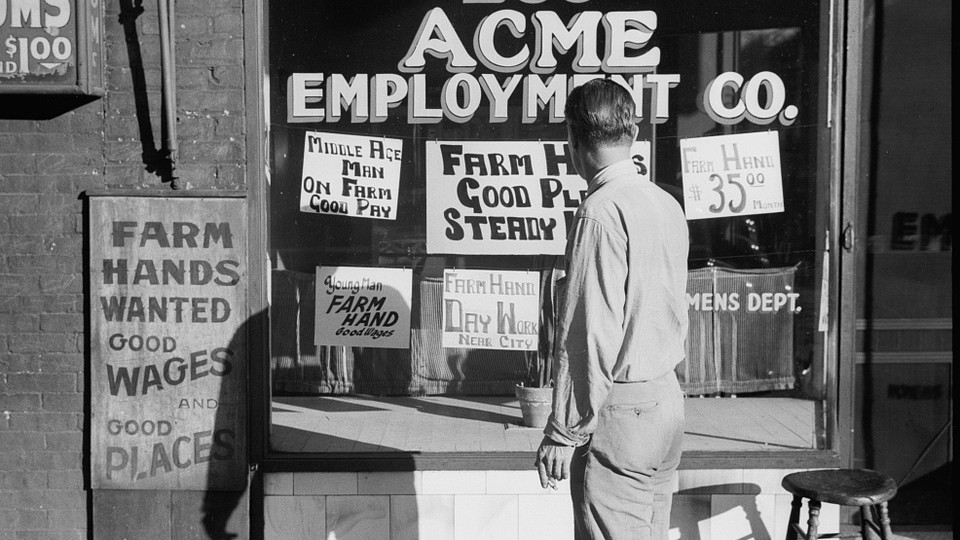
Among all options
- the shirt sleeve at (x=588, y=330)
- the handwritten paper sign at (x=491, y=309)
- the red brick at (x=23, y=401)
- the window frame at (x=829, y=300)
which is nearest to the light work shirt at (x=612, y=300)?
the shirt sleeve at (x=588, y=330)

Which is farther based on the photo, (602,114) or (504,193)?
(504,193)

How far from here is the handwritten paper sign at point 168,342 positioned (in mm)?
4484

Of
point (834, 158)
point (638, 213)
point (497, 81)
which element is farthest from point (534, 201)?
point (638, 213)

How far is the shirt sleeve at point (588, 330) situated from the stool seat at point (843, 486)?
1.40 metres

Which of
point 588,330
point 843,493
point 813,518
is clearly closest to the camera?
point 588,330

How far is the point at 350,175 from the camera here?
5004mm

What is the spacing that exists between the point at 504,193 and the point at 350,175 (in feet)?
2.58

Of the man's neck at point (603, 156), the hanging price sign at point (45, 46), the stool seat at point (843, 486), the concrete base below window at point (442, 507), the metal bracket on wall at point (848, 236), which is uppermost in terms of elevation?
the hanging price sign at point (45, 46)

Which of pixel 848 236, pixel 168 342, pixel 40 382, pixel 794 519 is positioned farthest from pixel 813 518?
pixel 40 382

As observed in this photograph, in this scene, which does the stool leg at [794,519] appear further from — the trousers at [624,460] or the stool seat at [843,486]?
the trousers at [624,460]

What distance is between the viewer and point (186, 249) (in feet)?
14.7

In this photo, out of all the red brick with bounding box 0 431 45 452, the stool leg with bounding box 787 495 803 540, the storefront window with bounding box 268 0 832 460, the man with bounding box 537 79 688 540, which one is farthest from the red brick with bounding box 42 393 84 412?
the stool leg with bounding box 787 495 803 540

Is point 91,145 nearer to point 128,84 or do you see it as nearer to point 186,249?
point 128,84

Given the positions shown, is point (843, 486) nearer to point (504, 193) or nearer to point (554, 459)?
point (554, 459)
